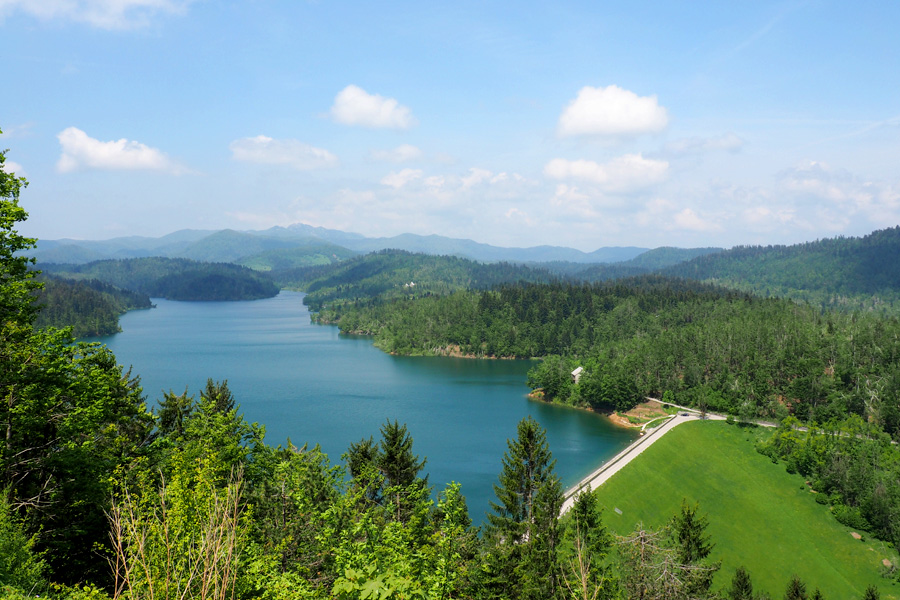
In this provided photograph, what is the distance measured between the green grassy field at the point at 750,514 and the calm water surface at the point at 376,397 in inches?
274

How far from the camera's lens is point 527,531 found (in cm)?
2920

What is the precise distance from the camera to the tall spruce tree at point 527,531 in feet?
74.2

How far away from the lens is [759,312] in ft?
368

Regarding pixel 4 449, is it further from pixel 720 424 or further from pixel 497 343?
pixel 497 343

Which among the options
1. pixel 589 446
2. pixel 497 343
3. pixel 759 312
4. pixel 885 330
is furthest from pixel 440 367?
pixel 885 330

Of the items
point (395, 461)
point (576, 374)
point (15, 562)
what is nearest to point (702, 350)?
point (576, 374)

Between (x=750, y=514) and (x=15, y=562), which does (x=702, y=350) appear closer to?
(x=750, y=514)

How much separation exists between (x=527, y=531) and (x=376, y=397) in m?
62.7

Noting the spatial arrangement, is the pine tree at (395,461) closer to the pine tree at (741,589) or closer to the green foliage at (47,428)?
the green foliage at (47,428)

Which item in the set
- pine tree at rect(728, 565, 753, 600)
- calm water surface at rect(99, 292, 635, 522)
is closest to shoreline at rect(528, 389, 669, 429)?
calm water surface at rect(99, 292, 635, 522)

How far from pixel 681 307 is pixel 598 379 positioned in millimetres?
60621

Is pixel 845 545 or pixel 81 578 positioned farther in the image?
pixel 845 545

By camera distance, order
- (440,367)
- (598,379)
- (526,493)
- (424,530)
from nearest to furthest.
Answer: (424,530) < (526,493) < (598,379) < (440,367)

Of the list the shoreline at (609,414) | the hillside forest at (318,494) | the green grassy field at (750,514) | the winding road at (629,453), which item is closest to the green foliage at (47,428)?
the hillside forest at (318,494)
